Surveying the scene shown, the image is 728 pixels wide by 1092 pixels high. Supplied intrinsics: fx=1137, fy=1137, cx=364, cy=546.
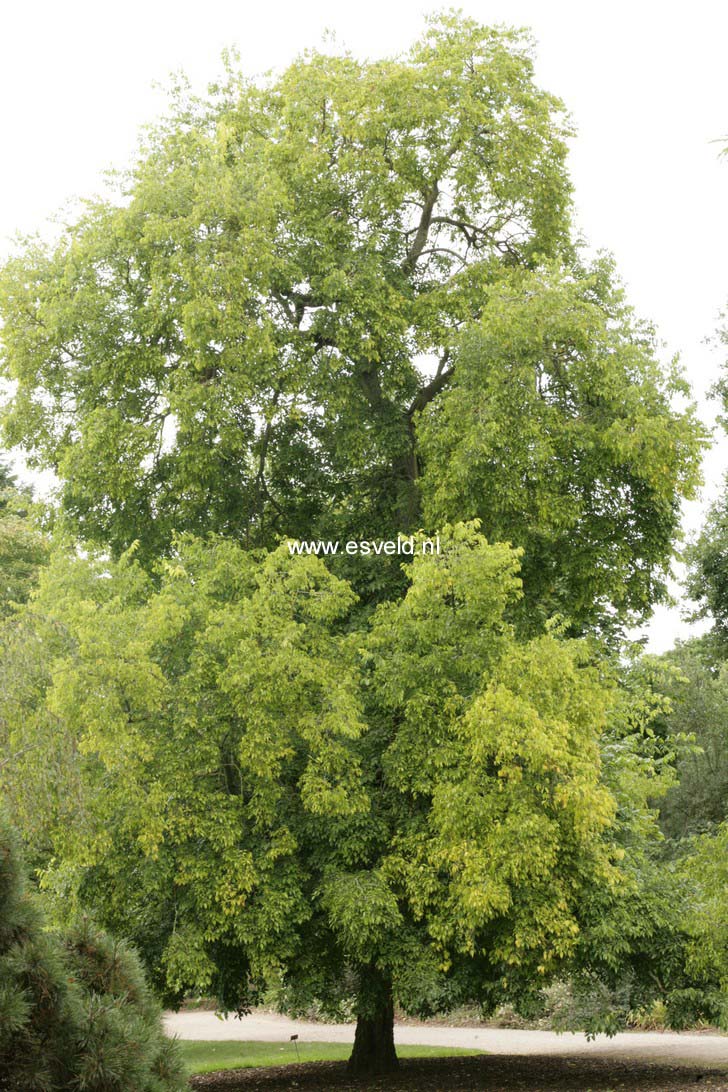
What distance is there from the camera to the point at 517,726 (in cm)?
1232

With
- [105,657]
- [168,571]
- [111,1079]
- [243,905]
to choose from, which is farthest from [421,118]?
[111,1079]

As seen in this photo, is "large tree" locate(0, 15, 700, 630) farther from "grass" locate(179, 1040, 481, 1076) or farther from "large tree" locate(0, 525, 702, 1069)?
"grass" locate(179, 1040, 481, 1076)

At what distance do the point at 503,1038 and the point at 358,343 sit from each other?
52.0ft

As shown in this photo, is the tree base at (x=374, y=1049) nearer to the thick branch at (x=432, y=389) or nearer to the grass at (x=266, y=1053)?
the grass at (x=266, y=1053)

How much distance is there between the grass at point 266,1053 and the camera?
20406 millimetres

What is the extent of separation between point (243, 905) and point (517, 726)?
373 cm

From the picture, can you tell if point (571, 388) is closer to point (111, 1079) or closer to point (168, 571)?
point (168, 571)

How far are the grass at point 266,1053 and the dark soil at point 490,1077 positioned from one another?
88 centimetres

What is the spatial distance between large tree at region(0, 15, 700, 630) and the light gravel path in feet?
26.4

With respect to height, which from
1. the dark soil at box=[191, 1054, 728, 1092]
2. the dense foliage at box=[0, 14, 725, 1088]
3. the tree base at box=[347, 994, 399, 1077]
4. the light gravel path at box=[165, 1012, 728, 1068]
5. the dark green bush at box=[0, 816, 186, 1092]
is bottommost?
the light gravel path at box=[165, 1012, 728, 1068]

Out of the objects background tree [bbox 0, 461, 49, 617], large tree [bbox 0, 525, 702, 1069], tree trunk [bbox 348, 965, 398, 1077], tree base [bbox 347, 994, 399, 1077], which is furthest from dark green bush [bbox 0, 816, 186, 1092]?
background tree [bbox 0, 461, 49, 617]

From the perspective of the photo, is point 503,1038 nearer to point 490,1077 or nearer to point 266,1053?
point 266,1053

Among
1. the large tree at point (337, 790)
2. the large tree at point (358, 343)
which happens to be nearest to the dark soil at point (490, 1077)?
the large tree at point (337, 790)

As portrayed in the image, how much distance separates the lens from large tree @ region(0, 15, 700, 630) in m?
15.0
